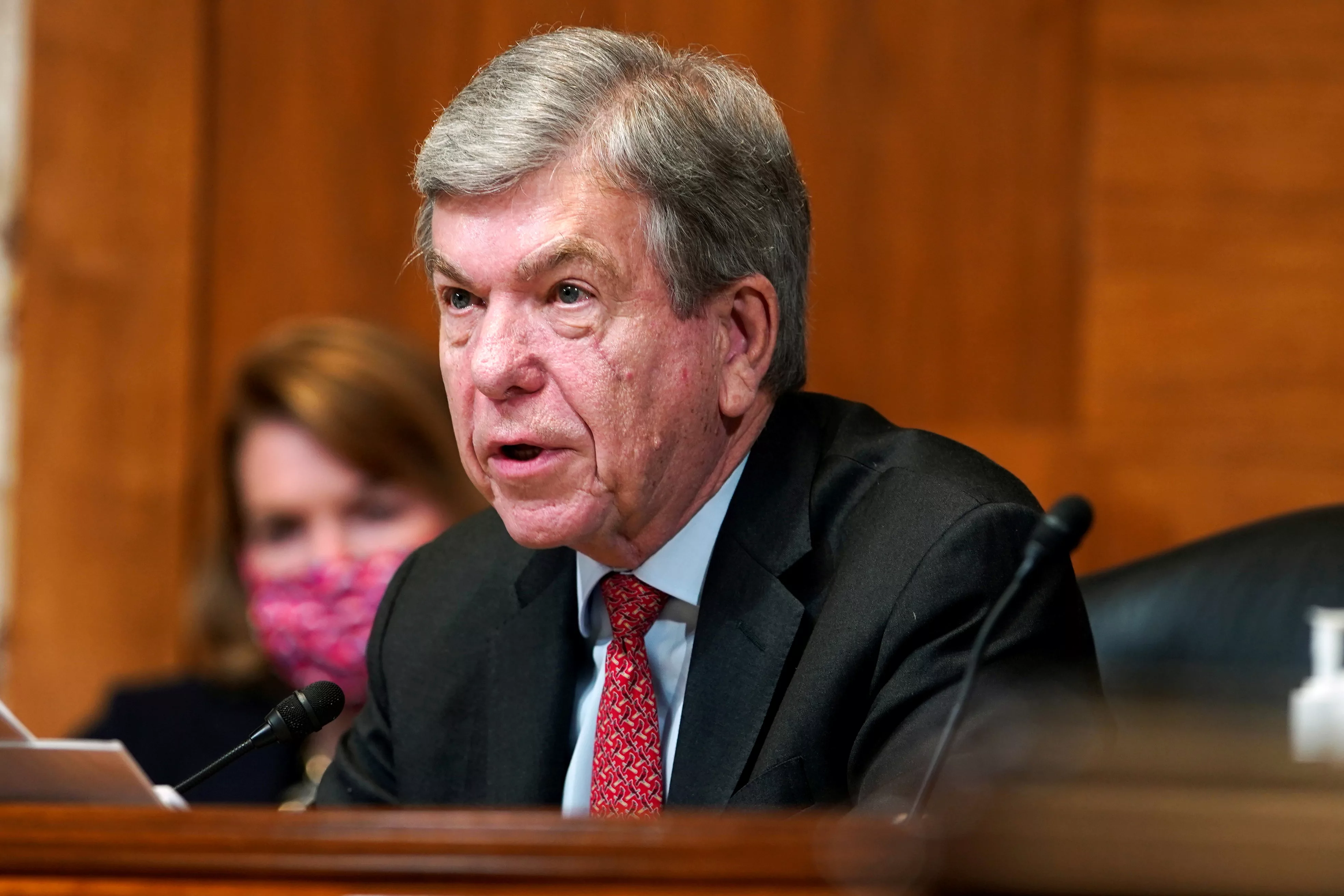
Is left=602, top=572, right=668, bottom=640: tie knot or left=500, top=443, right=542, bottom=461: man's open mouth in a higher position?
left=500, top=443, right=542, bottom=461: man's open mouth

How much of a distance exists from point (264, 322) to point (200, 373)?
180mm

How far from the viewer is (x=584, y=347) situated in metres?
1.54

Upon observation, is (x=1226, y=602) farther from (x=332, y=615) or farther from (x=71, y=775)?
(x=332, y=615)

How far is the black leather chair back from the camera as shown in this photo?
1702 millimetres

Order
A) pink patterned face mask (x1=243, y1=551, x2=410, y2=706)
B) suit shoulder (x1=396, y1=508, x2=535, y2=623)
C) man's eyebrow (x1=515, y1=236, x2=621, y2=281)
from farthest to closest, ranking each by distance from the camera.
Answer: pink patterned face mask (x1=243, y1=551, x2=410, y2=706) → suit shoulder (x1=396, y1=508, x2=535, y2=623) → man's eyebrow (x1=515, y1=236, x2=621, y2=281)

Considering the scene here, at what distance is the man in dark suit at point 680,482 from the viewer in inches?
58.0

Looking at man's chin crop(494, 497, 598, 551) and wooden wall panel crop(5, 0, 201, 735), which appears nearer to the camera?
man's chin crop(494, 497, 598, 551)

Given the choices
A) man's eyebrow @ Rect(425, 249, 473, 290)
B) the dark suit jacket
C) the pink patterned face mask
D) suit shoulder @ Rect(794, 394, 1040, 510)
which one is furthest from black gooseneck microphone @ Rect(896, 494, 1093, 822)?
the pink patterned face mask

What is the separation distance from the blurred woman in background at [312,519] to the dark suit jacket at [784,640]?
3.12ft

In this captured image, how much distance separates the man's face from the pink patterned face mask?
127 cm

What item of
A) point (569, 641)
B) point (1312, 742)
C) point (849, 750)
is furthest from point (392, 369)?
point (1312, 742)

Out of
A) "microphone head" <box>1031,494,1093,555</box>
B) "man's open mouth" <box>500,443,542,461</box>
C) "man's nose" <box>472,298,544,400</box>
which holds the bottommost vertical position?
"man's open mouth" <box>500,443,542,461</box>

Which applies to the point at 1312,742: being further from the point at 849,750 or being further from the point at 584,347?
the point at 584,347

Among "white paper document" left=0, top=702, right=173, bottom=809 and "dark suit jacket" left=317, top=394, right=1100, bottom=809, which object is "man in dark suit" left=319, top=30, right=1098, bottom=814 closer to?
"dark suit jacket" left=317, top=394, right=1100, bottom=809
